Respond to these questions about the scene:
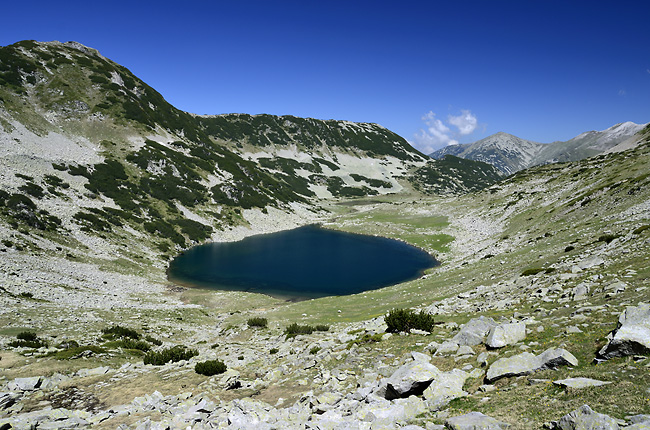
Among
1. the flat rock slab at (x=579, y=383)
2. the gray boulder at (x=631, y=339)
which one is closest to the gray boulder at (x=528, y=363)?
the gray boulder at (x=631, y=339)

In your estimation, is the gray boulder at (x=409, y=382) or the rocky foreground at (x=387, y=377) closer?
the rocky foreground at (x=387, y=377)

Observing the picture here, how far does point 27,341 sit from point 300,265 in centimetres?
5842

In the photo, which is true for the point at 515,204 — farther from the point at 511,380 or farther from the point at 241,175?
the point at 241,175

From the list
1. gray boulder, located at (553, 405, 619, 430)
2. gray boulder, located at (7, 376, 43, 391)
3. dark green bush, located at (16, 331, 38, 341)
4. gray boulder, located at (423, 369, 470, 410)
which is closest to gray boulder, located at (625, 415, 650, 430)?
gray boulder, located at (553, 405, 619, 430)

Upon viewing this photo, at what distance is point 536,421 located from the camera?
803 centimetres

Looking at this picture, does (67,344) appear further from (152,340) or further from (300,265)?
(300,265)

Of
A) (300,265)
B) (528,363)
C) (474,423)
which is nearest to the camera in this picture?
(474,423)

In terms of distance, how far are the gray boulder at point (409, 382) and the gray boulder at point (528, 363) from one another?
77.7 inches

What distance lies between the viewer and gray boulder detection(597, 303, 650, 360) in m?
9.45

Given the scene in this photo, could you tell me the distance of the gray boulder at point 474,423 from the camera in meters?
8.12

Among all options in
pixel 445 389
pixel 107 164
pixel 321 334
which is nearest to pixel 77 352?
pixel 321 334

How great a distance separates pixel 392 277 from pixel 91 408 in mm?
57806

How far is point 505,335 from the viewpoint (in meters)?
14.0

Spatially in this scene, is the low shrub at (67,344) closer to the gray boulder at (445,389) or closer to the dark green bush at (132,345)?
the dark green bush at (132,345)
